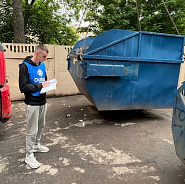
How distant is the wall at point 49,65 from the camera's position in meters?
5.57

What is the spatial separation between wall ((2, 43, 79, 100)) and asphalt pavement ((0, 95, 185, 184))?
1.60 metres

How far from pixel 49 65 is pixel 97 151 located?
4.21 m

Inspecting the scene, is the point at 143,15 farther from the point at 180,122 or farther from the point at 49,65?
the point at 180,122


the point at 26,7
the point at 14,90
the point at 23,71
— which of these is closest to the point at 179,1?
the point at 26,7

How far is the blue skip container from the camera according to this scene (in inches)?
133

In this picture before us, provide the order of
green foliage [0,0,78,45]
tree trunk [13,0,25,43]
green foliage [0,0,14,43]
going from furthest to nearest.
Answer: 1. green foliage [0,0,78,45]
2. green foliage [0,0,14,43]
3. tree trunk [13,0,25,43]

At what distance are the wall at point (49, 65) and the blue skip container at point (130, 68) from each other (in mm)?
2818

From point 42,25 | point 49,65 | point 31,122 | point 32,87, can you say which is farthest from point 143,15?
point 31,122

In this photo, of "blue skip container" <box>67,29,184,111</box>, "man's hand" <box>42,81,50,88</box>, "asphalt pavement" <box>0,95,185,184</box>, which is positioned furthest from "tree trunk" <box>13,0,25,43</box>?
"man's hand" <box>42,81,50,88</box>

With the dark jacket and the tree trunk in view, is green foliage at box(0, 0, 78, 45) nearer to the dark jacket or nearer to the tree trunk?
the tree trunk

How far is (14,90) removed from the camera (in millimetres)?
5812

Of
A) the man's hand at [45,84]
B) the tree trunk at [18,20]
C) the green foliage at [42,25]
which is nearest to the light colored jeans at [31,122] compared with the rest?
the man's hand at [45,84]

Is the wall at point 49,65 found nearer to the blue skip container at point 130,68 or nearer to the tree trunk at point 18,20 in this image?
the tree trunk at point 18,20

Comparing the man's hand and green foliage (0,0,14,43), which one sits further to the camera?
green foliage (0,0,14,43)
